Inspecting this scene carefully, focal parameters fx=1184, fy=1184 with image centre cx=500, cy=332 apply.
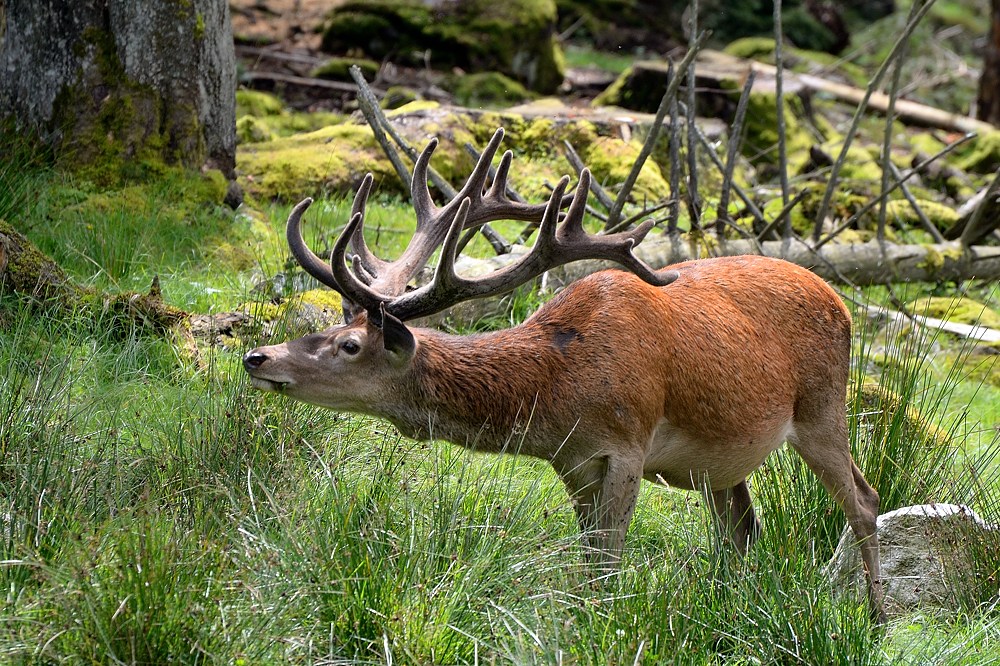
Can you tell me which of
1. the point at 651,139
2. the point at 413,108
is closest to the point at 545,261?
the point at 651,139

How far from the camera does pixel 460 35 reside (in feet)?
52.5

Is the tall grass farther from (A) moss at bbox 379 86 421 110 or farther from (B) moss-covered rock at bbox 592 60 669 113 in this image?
(B) moss-covered rock at bbox 592 60 669 113

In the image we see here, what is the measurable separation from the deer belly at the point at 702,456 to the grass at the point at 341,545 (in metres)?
0.27

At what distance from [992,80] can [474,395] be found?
1594 centimetres

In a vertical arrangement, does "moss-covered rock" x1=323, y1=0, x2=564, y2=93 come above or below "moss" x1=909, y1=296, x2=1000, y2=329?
above

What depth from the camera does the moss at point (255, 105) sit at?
12711mm

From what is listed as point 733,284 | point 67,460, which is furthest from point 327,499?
point 733,284

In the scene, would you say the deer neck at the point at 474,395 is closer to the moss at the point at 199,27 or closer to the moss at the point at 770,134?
the moss at the point at 199,27

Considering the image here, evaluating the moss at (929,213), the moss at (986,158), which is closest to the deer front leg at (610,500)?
the moss at (929,213)

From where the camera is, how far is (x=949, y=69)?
22.1 meters

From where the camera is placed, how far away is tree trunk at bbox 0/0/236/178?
8344 mm

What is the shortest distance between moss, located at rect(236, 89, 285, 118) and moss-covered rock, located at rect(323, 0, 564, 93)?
3344mm

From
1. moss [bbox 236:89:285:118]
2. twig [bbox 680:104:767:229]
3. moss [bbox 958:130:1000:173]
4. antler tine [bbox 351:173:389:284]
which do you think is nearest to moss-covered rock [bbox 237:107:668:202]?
twig [bbox 680:104:767:229]

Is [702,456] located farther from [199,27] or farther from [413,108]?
[413,108]
